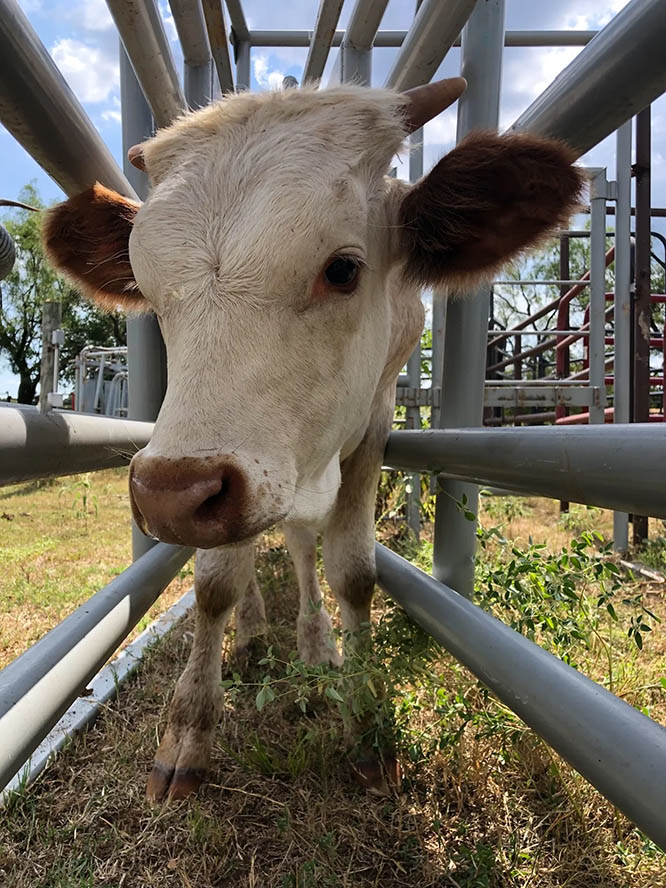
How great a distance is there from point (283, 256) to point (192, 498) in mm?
527

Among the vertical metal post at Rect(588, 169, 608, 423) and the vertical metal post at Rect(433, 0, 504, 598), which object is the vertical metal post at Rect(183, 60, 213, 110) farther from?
the vertical metal post at Rect(588, 169, 608, 423)

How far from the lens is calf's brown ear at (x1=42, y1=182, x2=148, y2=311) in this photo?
1.69 metres

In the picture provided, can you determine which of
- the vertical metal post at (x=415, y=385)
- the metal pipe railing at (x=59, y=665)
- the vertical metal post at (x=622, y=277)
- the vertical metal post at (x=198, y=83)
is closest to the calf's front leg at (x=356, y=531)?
the metal pipe railing at (x=59, y=665)

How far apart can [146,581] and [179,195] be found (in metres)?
1.06

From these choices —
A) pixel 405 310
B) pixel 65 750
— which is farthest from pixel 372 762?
pixel 405 310

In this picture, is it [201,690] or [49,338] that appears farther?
[201,690]

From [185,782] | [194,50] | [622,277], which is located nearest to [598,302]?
[622,277]

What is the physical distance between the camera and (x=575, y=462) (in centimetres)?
87

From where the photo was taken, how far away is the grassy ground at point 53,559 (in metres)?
3.24

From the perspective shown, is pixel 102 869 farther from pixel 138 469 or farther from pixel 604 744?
pixel 604 744

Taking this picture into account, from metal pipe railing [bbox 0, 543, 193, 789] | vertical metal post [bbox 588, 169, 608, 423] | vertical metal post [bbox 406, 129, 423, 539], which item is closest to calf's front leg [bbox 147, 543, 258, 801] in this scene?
metal pipe railing [bbox 0, 543, 193, 789]

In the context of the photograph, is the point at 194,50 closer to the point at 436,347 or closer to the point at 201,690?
the point at 201,690

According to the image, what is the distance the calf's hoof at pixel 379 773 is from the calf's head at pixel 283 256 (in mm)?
758

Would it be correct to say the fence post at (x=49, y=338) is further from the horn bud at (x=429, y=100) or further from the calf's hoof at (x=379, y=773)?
the calf's hoof at (x=379, y=773)
